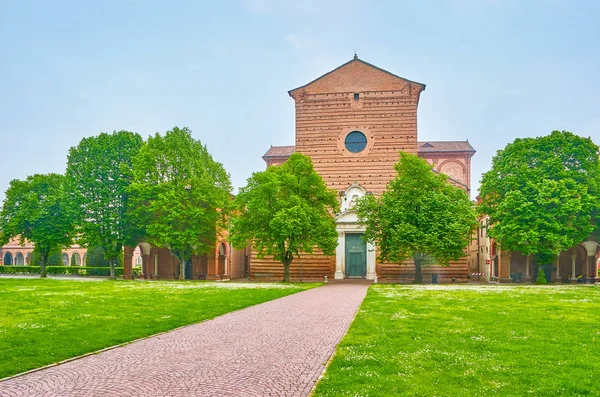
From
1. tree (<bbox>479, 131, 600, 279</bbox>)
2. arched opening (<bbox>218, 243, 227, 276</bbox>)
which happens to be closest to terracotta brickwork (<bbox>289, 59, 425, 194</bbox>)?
tree (<bbox>479, 131, 600, 279</bbox>)

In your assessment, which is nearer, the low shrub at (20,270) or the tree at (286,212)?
the tree at (286,212)

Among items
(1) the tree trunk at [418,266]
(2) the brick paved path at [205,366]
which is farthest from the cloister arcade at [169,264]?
(2) the brick paved path at [205,366]

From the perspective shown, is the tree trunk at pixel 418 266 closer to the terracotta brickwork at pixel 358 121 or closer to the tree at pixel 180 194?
the terracotta brickwork at pixel 358 121

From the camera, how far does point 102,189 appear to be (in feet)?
144

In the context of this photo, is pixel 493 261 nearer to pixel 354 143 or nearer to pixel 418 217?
pixel 418 217

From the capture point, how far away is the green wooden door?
46.0 metres

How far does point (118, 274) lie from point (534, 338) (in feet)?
181

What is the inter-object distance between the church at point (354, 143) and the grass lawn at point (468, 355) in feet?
95.6

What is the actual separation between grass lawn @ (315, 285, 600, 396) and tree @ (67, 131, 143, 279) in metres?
32.8

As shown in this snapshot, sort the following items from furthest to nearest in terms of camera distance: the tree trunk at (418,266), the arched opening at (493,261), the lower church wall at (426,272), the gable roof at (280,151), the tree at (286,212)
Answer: the gable roof at (280,151) < the arched opening at (493,261) < the lower church wall at (426,272) < the tree trunk at (418,266) < the tree at (286,212)

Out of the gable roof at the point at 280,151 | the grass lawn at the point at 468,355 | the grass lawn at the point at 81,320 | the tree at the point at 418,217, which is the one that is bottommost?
the grass lawn at the point at 81,320

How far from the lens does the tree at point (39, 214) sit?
48.1 m

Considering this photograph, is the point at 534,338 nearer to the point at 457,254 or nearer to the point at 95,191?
the point at 457,254

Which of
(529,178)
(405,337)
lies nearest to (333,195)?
(529,178)
